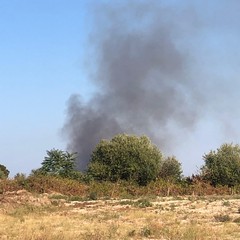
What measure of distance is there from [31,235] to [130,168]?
50318mm

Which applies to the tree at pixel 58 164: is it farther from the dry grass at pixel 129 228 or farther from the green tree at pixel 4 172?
the dry grass at pixel 129 228

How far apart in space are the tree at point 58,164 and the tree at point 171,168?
15296 millimetres

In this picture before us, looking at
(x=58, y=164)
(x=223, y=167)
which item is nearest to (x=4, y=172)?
(x=58, y=164)

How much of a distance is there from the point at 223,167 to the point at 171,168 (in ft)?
33.6

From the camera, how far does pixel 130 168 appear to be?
68.2 m

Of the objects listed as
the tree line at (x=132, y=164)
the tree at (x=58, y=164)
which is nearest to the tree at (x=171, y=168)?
the tree line at (x=132, y=164)

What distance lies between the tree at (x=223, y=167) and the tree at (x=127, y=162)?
7.97 m

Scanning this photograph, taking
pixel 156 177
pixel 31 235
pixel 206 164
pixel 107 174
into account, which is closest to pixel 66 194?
pixel 107 174

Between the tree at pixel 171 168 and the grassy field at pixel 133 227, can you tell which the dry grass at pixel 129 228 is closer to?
the grassy field at pixel 133 227

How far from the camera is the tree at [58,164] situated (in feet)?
236

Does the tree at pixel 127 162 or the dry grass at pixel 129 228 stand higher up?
the tree at pixel 127 162

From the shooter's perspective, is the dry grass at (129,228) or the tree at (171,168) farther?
the tree at (171,168)

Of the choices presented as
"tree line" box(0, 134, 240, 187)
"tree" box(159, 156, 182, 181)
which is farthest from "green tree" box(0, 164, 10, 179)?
"tree" box(159, 156, 182, 181)

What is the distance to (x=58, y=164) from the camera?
238 ft
